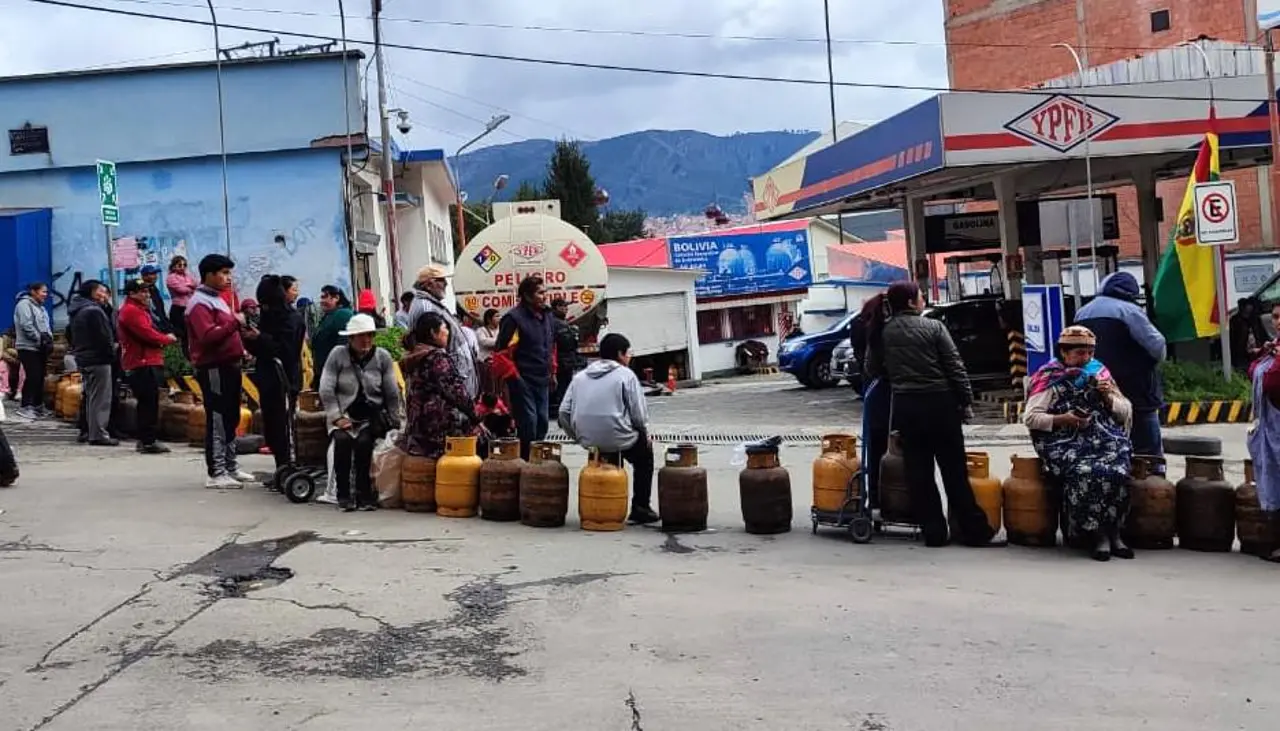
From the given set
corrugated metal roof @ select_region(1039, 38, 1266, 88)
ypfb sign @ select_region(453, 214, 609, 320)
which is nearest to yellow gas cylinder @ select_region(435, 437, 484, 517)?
ypfb sign @ select_region(453, 214, 609, 320)

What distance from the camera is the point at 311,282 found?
79.0 feet

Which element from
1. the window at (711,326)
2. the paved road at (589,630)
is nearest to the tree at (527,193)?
the window at (711,326)

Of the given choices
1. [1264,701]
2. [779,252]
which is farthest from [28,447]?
[779,252]

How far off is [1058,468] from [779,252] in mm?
41327

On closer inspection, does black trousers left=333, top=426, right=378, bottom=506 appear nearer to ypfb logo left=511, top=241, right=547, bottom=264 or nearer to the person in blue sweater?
the person in blue sweater

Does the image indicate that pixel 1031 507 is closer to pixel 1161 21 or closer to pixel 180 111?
pixel 180 111

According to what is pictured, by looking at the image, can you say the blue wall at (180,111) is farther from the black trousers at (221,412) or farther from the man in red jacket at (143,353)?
the black trousers at (221,412)

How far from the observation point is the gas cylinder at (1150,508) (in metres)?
8.57

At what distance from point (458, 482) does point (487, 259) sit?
13.7 m

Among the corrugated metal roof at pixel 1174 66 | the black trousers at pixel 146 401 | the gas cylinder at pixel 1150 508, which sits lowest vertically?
the gas cylinder at pixel 1150 508

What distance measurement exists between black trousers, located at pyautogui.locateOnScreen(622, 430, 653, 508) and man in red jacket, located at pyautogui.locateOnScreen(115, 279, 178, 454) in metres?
5.54

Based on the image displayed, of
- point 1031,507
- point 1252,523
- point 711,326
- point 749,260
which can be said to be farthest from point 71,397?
point 749,260

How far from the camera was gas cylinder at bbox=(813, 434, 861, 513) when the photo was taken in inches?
360

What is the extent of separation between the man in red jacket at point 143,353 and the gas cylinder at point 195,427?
607 mm
